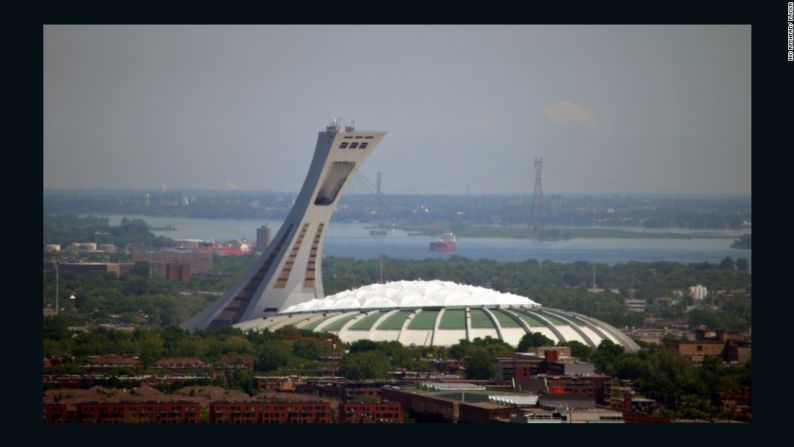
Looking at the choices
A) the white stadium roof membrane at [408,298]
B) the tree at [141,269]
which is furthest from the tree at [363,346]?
the tree at [141,269]

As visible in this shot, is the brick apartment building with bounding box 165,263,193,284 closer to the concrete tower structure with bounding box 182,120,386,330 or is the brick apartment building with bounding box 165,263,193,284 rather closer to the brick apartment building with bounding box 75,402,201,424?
the concrete tower structure with bounding box 182,120,386,330

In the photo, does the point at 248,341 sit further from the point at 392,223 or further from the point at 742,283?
the point at 392,223

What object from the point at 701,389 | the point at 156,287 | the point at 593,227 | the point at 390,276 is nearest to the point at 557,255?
the point at 593,227

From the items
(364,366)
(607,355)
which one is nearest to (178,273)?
(607,355)

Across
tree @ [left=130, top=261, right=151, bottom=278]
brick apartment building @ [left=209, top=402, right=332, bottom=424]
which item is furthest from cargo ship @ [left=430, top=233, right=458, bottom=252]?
brick apartment building @ [left=209, top=402, right=332, bottom=424]

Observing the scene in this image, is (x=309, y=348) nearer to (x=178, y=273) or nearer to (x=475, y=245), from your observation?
(x=178, y=273)
